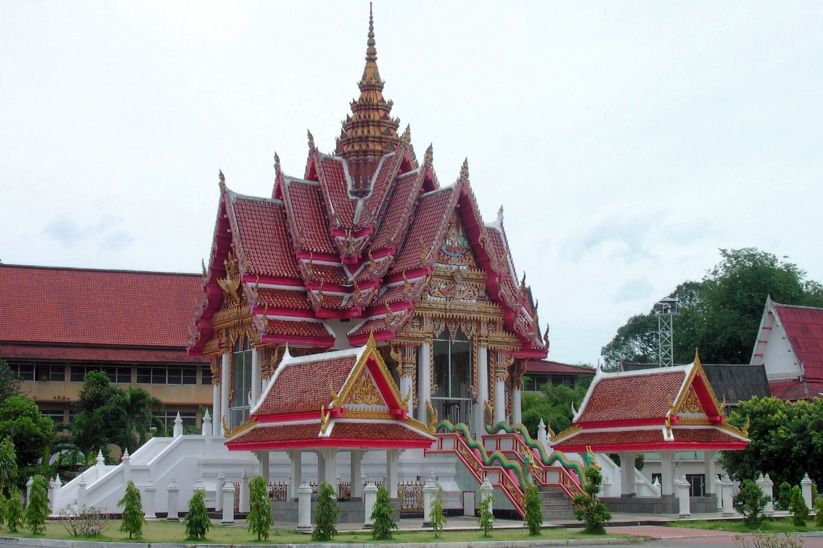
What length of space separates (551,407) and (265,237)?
968 inches

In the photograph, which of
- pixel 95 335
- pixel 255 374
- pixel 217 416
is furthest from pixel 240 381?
pixel 95 335

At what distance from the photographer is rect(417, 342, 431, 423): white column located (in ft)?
101

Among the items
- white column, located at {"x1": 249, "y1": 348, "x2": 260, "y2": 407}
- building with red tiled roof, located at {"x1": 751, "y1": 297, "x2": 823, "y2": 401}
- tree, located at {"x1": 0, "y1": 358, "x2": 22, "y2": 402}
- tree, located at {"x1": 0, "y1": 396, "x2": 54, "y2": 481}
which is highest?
building with red tiled roof, located at {"x1": 751, "y1": 297, "x2": 823, "y2": 401}

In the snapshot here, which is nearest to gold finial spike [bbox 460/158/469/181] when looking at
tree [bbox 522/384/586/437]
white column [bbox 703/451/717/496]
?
white column [bbox 703/451/717/496]

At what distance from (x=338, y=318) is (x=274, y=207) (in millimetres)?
3690

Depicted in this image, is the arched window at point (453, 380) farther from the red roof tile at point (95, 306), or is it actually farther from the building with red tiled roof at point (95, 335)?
the red roof tile at point (95, 306)

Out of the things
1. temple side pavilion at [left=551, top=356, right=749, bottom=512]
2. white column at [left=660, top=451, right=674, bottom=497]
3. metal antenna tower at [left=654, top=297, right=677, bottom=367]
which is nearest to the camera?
temple side pavilion at [left=551, top=356, right=749, bottom=512]

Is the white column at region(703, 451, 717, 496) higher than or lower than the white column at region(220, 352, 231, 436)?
lower

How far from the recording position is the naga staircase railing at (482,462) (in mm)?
27734

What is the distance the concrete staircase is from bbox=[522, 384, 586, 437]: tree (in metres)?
20.8

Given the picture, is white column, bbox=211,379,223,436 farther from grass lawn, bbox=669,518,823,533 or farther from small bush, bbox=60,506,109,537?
grass lawn, bbox=669,518,823,533

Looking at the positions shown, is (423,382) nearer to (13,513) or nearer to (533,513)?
(533,513)

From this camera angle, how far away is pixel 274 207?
33344 millimetres

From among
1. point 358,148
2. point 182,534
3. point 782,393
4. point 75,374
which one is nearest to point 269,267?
point 358,148
